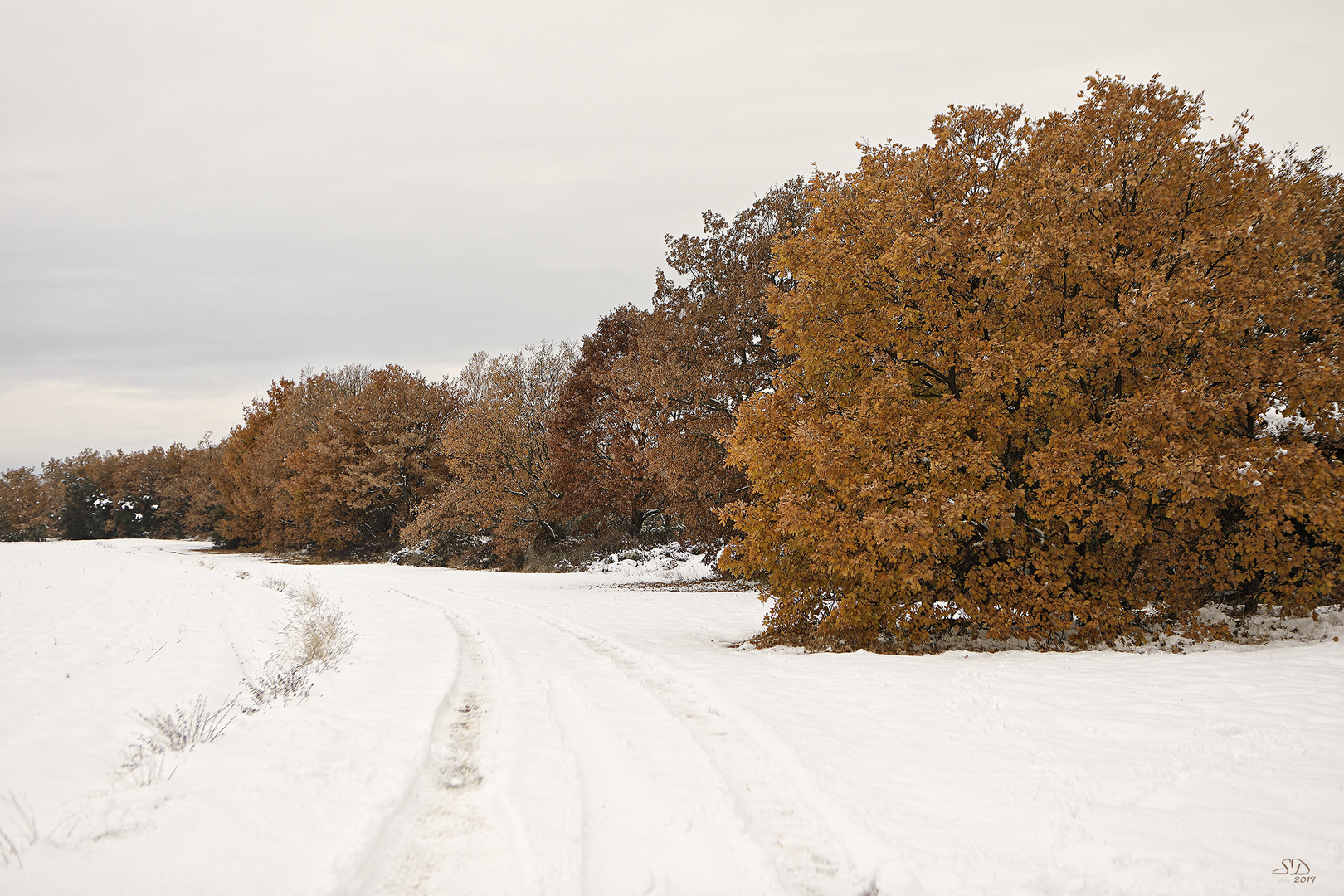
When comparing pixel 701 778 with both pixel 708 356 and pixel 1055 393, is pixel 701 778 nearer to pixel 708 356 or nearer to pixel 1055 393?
pixel 1055 393

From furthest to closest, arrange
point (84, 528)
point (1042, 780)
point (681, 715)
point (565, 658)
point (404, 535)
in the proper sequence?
point (84, 528), point (404, 535), point (565, 658), point (681, 715), point (1042, 780)

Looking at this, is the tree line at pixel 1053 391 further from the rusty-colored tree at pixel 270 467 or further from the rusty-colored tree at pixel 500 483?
the rusty-colored tree at pixel 270 467

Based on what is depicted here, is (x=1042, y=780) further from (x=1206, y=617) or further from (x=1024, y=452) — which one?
(x=1206, y=617)

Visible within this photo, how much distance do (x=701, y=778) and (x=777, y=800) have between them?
567 millimetres

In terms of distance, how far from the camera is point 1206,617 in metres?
10.2

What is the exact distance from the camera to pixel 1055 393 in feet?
31.3

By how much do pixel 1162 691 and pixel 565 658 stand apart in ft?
22.3

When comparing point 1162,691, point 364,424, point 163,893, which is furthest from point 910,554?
point 364,424

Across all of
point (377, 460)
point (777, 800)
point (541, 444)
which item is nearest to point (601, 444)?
point (541, 444)

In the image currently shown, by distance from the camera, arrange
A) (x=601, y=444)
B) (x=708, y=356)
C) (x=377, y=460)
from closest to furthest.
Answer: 1. (x=708, y=356)
2. (x=601, y=444)
3. (x=377, y=460)

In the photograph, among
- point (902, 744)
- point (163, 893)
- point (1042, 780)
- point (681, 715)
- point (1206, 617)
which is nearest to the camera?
point (163, 893)

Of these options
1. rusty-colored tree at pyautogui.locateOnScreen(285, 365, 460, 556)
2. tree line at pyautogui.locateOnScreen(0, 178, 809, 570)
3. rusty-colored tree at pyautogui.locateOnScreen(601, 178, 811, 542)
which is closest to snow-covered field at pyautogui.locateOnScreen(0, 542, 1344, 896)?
tree line at pyautogui.locateOnScreen(0, 178, 809, 570)

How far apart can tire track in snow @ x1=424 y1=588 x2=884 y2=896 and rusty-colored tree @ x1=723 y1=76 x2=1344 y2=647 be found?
3636 millimetres

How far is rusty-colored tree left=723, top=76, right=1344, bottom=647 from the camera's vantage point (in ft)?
27.9
